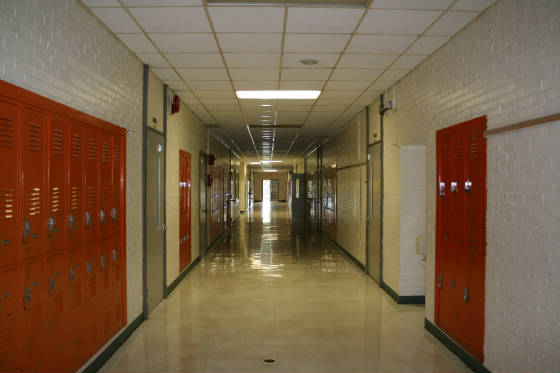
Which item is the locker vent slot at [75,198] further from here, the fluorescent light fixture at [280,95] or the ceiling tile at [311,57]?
the fluorescent light fixture at [280,95]

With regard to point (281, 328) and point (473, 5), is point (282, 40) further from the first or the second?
point (281, 328)

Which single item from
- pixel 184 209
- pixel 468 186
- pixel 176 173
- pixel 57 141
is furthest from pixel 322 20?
pixel 184 209

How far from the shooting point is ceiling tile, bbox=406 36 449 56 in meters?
3.65

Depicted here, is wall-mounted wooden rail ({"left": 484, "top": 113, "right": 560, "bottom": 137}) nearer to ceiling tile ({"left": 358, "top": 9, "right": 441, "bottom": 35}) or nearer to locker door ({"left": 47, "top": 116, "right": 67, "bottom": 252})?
ceiling tile ({"left": 358, "top": 9, "right": 441, "bottom": 35})

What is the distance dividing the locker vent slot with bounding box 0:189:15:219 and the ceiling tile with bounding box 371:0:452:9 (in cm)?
276

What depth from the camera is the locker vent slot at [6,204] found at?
6.75 feet

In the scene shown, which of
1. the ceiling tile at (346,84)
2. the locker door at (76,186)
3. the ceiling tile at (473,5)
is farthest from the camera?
the ceiling tile at (346,84)

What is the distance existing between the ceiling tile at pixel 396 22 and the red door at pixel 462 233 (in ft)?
3.08

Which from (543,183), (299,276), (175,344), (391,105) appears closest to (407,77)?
(391,105)

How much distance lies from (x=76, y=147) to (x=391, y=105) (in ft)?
13.2

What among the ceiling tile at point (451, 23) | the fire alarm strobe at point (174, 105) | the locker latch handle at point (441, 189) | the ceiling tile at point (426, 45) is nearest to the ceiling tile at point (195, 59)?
the fire alarm strobe at point (174, 105)

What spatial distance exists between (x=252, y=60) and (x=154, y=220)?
7.46ft

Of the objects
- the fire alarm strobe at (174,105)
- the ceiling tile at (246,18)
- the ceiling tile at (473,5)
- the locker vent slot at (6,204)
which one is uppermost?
the ceiling tile at (246,18)

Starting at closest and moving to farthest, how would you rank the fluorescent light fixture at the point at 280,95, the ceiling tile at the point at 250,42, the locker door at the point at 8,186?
the locker door at the point at 8,186
the ceiling tile at the point at 250,42
the fluorescent light fixture at the point at 280,95
